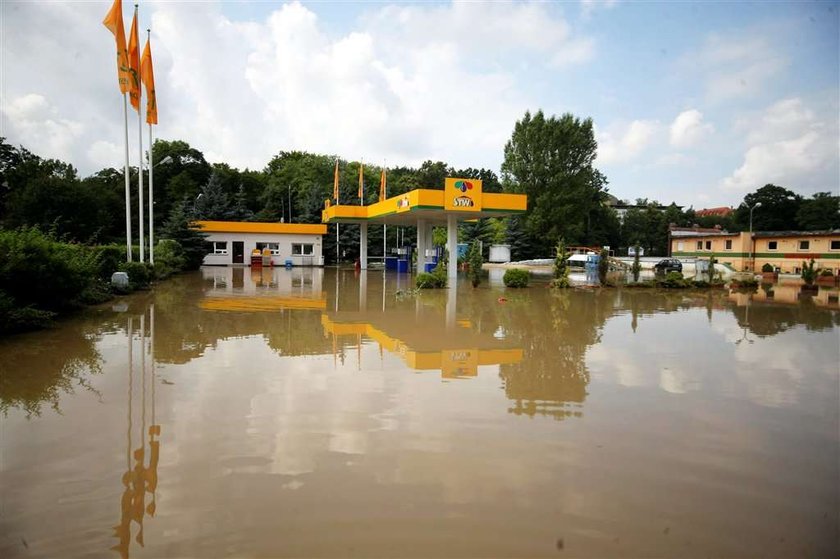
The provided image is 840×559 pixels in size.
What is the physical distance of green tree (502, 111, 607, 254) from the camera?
50469mm

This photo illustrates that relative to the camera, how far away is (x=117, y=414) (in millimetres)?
6109

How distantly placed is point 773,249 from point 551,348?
35313 millimetres

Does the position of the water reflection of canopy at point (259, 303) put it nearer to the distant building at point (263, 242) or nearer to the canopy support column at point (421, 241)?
the canopy support column at point (421, 241)

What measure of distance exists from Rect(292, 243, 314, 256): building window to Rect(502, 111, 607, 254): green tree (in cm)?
2094

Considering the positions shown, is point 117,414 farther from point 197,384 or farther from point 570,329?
point 570,329

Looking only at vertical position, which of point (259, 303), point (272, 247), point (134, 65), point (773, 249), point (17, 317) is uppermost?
point (134, 65)

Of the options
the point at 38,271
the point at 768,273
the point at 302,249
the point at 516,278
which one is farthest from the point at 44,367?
the point at 768,273

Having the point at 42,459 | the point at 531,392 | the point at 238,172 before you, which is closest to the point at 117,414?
the point at 42,459

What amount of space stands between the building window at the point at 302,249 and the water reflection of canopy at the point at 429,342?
Answer: 30.4 metres

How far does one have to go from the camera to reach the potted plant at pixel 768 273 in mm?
33656

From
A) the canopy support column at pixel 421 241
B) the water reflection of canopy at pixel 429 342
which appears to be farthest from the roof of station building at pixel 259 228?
the water reflection of canopy at pixel 429 342

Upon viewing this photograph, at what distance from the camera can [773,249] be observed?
37594mm

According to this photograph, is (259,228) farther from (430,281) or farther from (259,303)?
(259,303)

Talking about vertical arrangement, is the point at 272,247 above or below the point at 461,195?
below
